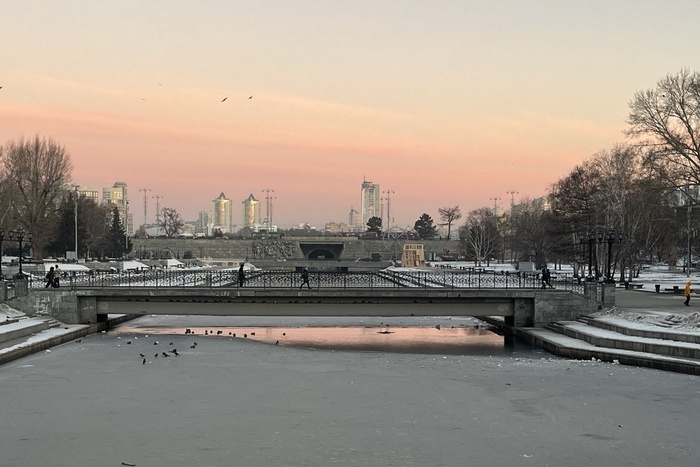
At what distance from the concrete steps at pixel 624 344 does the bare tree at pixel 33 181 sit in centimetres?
6192

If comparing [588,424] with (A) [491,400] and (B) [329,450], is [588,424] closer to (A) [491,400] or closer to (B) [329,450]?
(A) [491,400]

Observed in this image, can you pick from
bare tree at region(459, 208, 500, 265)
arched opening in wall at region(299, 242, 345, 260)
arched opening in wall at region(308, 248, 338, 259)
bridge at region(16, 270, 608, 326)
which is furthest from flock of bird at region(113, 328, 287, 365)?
arched opening in wall at region(308, 248, 338, 259)

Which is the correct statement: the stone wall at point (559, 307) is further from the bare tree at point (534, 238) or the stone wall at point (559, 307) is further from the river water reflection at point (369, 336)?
the bare tree at point (534, 238)

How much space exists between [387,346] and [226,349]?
298 inches

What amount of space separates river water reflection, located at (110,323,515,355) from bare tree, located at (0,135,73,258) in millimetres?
40623

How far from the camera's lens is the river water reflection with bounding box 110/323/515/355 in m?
36.1

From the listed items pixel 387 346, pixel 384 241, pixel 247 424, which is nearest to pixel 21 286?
pixel 387 346

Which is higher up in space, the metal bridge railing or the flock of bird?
the metal bridge railing

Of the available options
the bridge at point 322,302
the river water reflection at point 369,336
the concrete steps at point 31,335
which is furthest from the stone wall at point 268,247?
the concrete steps at point 31,335

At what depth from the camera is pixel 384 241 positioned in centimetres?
16962

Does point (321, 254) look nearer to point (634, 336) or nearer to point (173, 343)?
point (173, 343)

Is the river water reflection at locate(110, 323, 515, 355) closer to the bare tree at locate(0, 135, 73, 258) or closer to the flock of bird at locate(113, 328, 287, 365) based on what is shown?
the flock of bird at locate(113, 328, 287, 365)

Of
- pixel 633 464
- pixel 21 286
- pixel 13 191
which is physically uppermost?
pixel 13 191

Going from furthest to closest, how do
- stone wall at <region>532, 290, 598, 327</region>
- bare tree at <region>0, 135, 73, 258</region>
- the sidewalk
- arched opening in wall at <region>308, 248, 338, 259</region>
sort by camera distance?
arched opening in wall at <region>308, 248, 338, 259</region>, bare tree at <region>0, 135, 73, 258</region>, stone wall at <region>532, 290, 598, 327</region>, the sidewalk
